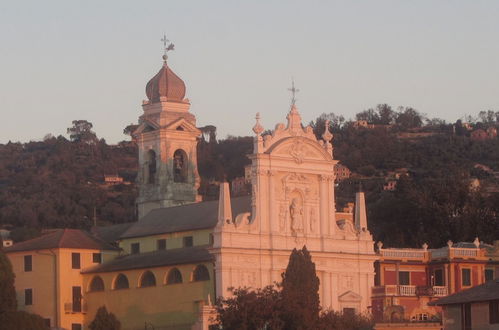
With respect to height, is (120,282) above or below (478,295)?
above

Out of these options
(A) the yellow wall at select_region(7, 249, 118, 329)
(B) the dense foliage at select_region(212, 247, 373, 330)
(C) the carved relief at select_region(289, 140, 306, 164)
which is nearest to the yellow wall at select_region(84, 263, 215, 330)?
(A) the yellow wall at select_region(7, 249, 118, 329)

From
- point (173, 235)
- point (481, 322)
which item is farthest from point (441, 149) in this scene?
point (481, 322)

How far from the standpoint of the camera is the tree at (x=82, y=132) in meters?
190

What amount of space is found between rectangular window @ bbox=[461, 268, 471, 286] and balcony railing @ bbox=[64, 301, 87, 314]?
21495 mm

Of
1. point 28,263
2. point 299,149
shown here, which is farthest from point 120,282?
point 299,149

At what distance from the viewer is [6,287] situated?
8888 centimetres

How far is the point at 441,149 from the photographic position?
565ft

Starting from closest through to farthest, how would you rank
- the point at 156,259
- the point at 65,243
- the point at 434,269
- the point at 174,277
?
the point at 174,277
the point at 156,259
the point at 65,243
the point at 434,269

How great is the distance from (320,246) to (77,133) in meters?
101

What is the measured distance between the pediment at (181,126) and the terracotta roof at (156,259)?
11.5m

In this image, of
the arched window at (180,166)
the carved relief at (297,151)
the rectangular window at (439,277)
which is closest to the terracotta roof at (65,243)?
the arched window at (180,166)

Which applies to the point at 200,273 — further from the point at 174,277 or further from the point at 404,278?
the point at 404,278

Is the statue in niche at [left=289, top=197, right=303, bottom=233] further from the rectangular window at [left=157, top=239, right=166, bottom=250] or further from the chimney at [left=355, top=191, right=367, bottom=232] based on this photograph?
the rectangular window at [left=157, top=239, right=166, bottom=250]

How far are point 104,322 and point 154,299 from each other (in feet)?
24.5
